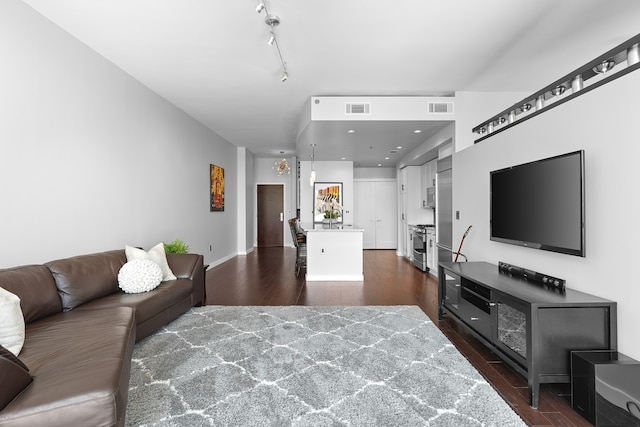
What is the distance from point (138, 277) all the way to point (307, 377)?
6.40 feet

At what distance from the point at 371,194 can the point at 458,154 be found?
5.32 m

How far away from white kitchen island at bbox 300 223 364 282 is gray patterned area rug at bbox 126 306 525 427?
A: 2.13 m

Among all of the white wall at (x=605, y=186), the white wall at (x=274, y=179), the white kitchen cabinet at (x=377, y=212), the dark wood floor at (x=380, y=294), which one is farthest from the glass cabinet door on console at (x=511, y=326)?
the white wall at (x=274, y=179)

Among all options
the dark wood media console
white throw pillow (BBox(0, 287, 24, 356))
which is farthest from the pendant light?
white throw pillow (BBox(0, 287, 24, 356))

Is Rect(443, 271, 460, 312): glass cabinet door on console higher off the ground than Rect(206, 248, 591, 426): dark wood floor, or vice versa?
Rect(443, 271, 460, 312): glass cabinet door on console

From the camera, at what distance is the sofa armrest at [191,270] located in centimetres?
373

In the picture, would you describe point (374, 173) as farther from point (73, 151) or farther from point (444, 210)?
point (73, 151)

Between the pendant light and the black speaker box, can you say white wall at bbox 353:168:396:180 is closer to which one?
the pendant light

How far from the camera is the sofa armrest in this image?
12.2ft

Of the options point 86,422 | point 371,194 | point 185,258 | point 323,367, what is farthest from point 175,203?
point 371,194

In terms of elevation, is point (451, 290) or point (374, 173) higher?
point (374, 173)

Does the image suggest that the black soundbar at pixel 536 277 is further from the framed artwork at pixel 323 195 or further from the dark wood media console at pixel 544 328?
the framed artwork at pixel 323 195

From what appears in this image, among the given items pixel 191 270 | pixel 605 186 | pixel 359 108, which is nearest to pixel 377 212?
pixel 359 108

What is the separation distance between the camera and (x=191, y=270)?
3.78 m
